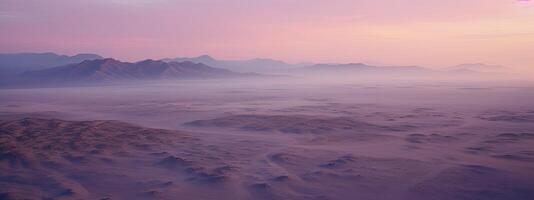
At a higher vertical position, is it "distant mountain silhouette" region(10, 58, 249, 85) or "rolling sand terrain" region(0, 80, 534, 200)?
"distant mountain silhouette" region(10, 58, 249, 85)

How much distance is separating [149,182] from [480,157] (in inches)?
515

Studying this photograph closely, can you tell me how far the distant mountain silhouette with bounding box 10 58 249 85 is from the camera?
141 m

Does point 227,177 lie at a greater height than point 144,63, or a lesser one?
lesser

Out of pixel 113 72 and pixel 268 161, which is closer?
pixel 268 161

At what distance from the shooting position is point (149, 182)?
50.2ft

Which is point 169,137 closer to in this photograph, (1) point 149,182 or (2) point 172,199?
(1) point 149,182

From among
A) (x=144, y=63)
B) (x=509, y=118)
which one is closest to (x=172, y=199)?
(x=509, y=118)

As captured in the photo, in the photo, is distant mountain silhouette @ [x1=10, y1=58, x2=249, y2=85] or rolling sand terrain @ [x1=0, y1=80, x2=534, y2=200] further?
distant mountain silhouette @ [x1=10, y1=58, x2=249, y2=85]

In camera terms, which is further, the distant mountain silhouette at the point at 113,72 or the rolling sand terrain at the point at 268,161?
the distant mountain silhouette at the point at 113,72

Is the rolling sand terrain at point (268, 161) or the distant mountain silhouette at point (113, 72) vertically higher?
the distant mountain silhouette at point (113, 72)

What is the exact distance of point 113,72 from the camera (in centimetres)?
15562

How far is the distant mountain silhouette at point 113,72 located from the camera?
14139cm

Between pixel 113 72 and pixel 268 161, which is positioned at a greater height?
pixel 113 72

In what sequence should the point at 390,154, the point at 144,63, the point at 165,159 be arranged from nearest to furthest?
the point at 165,159, the point at 390,154, the point at 144,63
